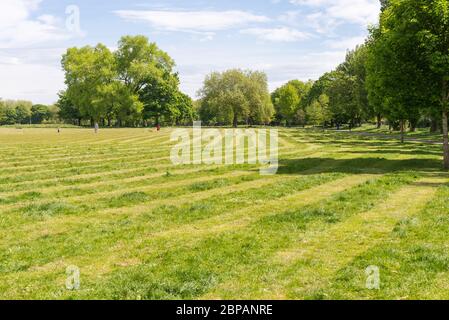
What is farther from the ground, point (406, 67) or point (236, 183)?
point (406, 67)

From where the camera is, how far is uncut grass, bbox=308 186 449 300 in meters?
8.43

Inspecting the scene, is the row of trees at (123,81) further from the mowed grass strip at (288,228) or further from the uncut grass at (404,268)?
the uncut grass at (404,268)

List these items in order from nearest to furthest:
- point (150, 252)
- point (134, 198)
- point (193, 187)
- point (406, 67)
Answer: point (150, 252)
point (134, 198)
point (193, 187)
point (406, 67)

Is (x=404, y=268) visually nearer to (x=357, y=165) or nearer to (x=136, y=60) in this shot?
(x=357, y=165)

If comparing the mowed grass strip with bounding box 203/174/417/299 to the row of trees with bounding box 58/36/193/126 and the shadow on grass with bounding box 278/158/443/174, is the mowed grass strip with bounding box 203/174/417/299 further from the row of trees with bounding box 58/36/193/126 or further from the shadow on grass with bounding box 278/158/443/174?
the row of trees with bounding box 58/36/193/126

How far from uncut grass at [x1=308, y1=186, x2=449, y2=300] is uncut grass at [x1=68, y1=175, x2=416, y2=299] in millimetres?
1886

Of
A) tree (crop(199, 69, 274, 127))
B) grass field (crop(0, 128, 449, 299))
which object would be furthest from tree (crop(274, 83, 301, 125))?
grass field (crop(0, 128, 449, 299))

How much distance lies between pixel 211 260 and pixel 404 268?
432 centimetres

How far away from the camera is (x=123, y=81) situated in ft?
401

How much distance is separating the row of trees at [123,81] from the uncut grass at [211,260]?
345ft

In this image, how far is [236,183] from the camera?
22.7 meters
